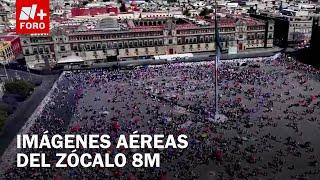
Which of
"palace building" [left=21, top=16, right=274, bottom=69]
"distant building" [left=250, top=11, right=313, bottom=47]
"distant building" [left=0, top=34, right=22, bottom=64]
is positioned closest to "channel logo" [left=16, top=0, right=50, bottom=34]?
"palace building" [left=21, top=16, right=274, bottom=69]

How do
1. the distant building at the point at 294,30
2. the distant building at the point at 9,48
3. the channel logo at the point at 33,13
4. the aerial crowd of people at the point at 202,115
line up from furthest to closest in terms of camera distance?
the distant building at the point at 294,30
the distant building at the point at 9,48
the channel logo at the point at 33,13
the aerial crowd of people at the point at 202,115

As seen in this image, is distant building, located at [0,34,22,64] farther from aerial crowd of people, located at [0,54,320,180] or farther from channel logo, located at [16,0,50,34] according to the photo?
channel logo, located at [16,0,50,34]

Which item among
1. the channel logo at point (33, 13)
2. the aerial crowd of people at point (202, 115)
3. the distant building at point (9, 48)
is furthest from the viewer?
the distant building at point (9, 48)

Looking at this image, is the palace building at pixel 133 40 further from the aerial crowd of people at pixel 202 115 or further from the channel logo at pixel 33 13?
the channel logo at pixel 33 13

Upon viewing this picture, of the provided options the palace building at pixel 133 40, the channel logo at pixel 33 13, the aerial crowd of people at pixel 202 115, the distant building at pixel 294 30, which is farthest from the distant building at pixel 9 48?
the distant building at pixel 294 30

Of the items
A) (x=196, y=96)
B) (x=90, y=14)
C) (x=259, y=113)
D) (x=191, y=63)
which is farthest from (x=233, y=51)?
(x=90, y=14)

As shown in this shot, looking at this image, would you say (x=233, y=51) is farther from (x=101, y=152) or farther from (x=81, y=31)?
(x=101, y=152)
